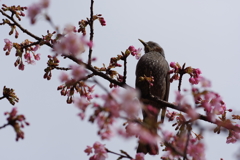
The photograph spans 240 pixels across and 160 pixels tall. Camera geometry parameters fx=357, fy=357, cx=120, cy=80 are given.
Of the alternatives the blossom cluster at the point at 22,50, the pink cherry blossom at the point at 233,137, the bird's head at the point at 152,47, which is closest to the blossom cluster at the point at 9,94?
the blossom cluster at the point at 22,50

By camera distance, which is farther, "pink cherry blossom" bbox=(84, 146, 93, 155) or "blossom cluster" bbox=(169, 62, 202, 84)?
"blossom cluster" bbox=(169, 62, 202, 84)

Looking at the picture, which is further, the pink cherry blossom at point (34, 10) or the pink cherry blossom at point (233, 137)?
the pink cherry blossom at point (233, 137)

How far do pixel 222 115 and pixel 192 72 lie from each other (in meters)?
0.53

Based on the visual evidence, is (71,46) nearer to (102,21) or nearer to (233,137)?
(102,21)

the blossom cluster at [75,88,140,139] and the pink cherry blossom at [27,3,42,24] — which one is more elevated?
the pink cherry blossom at [27,3,42,24]

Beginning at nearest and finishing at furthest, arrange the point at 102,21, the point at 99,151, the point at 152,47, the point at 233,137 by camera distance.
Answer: the point at 99,151 → the point at 233,137 → the point at 102,21 → the point at 152,47

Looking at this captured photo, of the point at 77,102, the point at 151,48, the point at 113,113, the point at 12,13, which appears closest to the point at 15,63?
the point at 12,13

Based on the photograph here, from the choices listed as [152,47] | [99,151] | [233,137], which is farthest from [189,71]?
[152,47]

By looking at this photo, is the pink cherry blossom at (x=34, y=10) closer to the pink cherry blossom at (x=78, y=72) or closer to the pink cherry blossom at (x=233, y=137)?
the pink cherry blossom at (x=78, y=72)

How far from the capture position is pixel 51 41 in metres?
3.49

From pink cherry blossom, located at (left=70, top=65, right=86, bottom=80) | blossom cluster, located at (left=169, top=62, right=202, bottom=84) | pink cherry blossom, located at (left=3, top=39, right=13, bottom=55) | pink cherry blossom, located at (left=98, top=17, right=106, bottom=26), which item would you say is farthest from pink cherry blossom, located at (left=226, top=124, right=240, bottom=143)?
pink cherry blossom, located at (left=3, top=39, right=13, bottom=55)

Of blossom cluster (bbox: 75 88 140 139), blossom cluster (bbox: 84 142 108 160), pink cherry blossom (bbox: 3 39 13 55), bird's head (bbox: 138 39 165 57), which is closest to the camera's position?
blossom cluster (bbox: 75 88 140 139)

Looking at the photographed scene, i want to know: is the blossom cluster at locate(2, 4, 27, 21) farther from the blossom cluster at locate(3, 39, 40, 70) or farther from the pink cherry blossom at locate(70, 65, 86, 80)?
the pink cherry blossom at locate(70, 65, 86, 80)

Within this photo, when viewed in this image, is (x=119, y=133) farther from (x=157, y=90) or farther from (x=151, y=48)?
(x=151, y=48)
